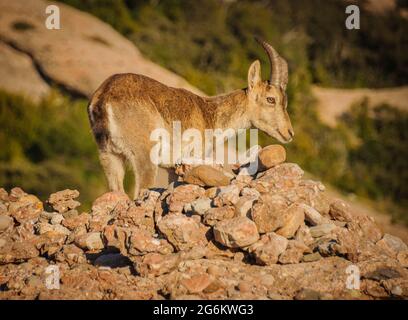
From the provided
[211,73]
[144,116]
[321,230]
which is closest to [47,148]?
[211,73]

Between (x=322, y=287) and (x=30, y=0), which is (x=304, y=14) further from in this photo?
(x=322, y=287)

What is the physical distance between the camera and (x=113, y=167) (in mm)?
10398

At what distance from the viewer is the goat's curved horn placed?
1140cm

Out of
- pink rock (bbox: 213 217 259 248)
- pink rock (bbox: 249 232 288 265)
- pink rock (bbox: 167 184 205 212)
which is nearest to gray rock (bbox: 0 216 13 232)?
pink rock (bbox: 167 184 205 212)

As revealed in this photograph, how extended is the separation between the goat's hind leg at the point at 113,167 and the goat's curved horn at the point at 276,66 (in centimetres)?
328

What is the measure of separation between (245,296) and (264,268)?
75cm

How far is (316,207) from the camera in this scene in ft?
30.9

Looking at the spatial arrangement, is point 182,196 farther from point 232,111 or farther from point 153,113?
point 232,111

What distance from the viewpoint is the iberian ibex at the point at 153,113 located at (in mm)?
9875

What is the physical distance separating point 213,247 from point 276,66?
4.45 m

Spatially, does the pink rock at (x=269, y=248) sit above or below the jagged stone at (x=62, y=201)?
below

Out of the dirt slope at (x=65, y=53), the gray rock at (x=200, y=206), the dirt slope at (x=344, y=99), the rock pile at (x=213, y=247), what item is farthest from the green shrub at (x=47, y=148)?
the dirt slope at (x=344, y=99)

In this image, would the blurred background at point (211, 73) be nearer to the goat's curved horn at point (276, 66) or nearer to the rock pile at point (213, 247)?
the goat's curved horn at point (276, 66)

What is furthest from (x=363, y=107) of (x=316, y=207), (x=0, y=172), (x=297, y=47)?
(x=316, y=207)
